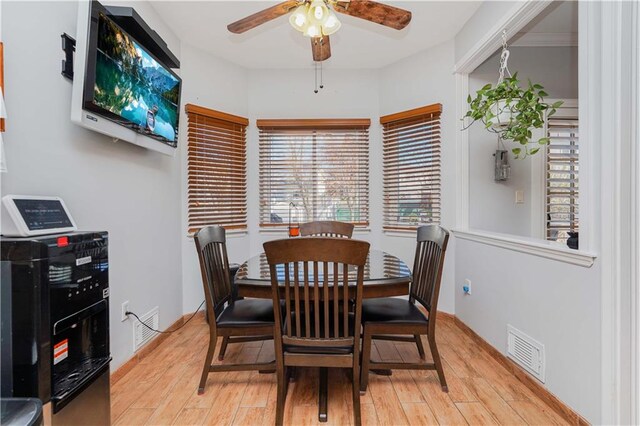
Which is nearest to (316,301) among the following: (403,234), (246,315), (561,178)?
(246,315)

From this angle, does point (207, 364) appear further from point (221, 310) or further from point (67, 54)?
point (67, 54)

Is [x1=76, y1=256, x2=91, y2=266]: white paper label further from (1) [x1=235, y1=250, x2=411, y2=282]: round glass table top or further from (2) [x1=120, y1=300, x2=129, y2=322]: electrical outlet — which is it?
(2) [x1=120, y1=300, x2=129, y2=322]: electrical outlet

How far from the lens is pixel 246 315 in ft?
6.04

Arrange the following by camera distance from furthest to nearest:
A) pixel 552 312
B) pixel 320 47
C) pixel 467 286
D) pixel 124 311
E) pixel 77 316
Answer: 1. pixel 467 286
2. pixel 320 47
3. pixel 124 311
4. pixel 552 312
5. pixel 77 316

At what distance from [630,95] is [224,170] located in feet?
10.2

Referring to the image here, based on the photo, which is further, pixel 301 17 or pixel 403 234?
pixel 403 234

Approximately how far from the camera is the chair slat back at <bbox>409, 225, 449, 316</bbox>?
1.74 m

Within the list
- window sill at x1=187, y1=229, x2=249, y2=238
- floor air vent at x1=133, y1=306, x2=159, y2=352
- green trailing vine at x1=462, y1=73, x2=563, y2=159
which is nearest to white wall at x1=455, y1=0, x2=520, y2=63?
green trailing vine at x1=462, y1=73, x2=563, y2=159

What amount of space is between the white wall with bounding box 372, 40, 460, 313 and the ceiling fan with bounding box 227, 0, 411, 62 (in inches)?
45.5

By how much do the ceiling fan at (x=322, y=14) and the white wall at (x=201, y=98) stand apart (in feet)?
3.90

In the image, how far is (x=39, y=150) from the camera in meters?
1.47

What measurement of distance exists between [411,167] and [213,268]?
2287 mm

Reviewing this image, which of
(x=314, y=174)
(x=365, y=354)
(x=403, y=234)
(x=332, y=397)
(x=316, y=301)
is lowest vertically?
(x=332, y=397)

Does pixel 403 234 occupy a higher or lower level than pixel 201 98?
lower
